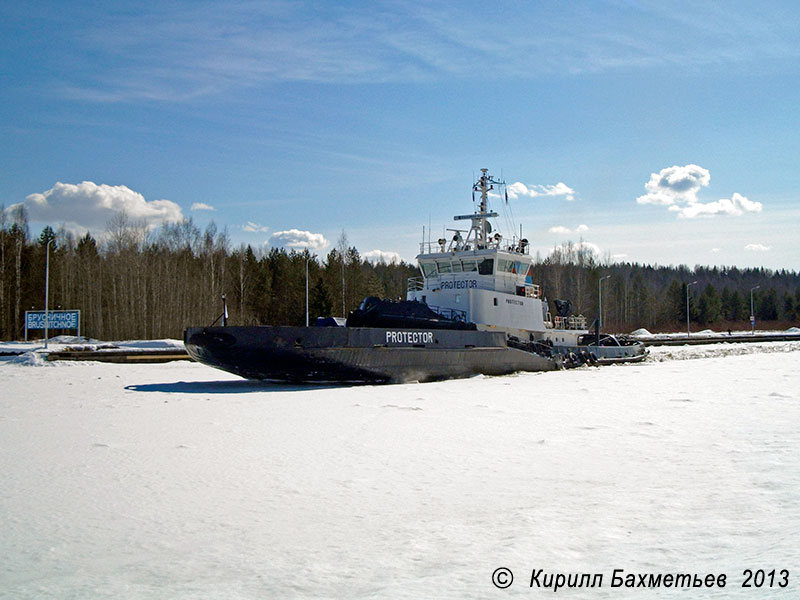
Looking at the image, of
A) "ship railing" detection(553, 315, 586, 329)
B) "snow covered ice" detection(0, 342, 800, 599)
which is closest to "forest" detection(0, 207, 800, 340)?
"ship railing" detection(553, 315, 586, 329)

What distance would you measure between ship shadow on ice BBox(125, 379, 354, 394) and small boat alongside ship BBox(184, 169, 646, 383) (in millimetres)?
311

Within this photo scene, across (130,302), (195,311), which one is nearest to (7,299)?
(130,302)

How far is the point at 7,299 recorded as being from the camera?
44781mm

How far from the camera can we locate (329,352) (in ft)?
48.0

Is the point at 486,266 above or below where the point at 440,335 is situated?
above

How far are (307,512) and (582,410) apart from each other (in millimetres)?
6900

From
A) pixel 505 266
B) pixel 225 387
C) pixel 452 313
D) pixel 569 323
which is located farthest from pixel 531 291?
pixel 225 387

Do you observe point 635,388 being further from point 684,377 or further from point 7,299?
point 7,299

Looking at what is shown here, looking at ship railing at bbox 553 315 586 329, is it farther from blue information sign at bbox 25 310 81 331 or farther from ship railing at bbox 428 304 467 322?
blue information sign at bbox 25 310 81 331

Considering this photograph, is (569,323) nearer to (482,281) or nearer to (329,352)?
(482,281)

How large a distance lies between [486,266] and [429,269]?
6.54ft

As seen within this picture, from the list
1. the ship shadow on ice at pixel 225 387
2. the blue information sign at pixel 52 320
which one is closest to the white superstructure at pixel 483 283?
the ship shadow on ice at pixel 225 387

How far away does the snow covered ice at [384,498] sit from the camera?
3756 millimetres

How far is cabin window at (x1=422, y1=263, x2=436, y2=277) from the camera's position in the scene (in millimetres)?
20938
